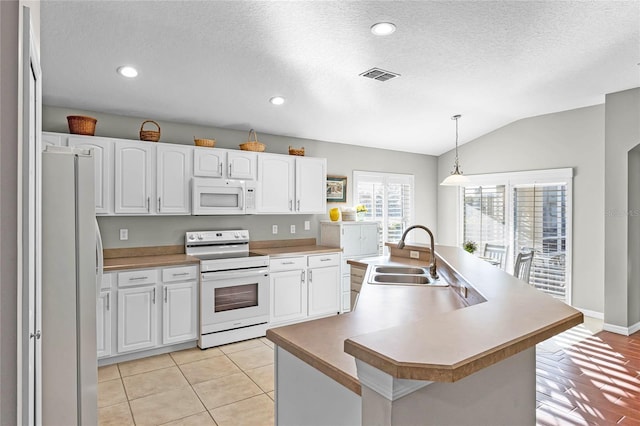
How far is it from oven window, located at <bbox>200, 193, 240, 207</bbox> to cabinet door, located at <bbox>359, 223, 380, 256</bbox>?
1787mm

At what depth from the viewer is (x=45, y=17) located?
8.14ft

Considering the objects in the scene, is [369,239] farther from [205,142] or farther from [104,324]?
[104,324]

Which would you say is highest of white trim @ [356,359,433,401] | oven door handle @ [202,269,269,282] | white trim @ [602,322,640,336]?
white trim @ [356,359,433,401]

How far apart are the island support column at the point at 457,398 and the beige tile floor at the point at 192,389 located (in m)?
1.68

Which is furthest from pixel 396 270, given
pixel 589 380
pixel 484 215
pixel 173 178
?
pixel 484 215

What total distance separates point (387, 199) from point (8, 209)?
18.4ft

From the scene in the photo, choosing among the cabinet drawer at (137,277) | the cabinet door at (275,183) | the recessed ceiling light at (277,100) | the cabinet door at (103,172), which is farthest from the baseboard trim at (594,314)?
the cabinet door at (103,172)

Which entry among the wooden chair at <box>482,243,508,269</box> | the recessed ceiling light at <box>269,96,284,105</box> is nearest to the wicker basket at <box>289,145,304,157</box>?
the recessed ceiling light at <box>269,96,284,105</box>

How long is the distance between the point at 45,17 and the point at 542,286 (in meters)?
6.14

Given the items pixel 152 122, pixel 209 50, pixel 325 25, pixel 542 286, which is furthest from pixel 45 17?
pixel 542 286

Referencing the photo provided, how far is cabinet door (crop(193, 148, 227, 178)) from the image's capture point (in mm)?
4130

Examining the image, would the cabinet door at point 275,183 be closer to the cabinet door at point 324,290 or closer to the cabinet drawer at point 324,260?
the cabinet drawer at point 324,260

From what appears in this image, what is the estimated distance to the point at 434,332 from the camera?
3.56 ft

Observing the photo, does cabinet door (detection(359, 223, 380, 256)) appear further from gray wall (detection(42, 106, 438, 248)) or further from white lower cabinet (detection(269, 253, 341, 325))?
gray wall (detection(42, 106, 438, 248))
